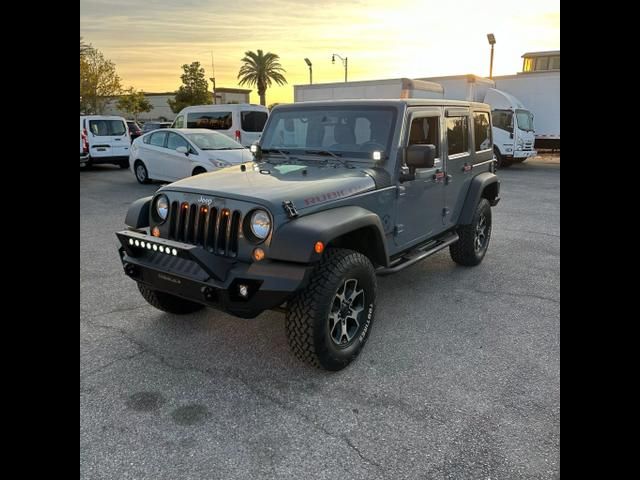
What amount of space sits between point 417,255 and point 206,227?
2035mm

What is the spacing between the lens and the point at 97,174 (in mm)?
15625

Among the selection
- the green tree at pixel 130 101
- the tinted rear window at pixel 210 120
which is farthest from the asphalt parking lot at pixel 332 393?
the green tree at pixel 130 101

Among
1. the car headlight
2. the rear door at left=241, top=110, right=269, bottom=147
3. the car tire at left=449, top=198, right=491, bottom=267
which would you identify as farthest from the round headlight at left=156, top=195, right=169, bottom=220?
the rear door at left=241, top=110, right=269, bottom=147

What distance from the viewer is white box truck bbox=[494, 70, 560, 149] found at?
18.2 meters

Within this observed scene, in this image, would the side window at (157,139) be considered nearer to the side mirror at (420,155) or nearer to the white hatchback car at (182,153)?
the white hatchback car at (182,153)

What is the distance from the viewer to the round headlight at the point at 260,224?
308cm

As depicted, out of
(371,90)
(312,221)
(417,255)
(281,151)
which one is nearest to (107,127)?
(371,90)

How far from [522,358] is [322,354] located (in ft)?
5.10

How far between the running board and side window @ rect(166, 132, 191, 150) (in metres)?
7.64

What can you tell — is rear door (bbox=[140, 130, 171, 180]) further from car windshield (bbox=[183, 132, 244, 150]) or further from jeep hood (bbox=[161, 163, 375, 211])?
jeep hood (bbox=[161, 163, 375, 211])

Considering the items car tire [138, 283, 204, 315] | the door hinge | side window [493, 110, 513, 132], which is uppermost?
side window [493, 110, 513, 132]

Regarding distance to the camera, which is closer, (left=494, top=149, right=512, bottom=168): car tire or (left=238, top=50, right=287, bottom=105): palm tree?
(left=494, top=149, right=512, bottom=168): car tire

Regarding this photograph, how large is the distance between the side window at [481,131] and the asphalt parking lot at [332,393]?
5.58 ft
